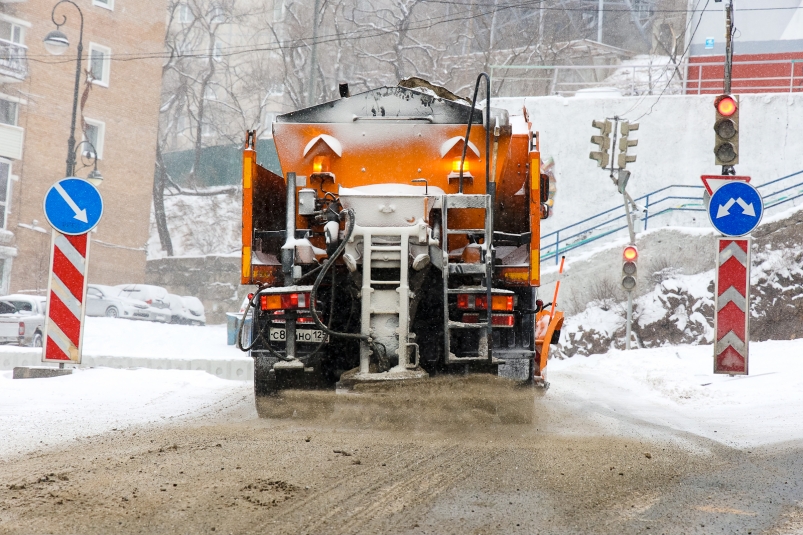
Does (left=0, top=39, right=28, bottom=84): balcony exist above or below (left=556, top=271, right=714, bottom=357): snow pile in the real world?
above

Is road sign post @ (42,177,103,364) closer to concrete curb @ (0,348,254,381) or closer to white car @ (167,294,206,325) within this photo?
concrete curb @ (0,348,254,381)

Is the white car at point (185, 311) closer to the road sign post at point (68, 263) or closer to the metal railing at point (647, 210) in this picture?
the metal railing at point (647, 210)

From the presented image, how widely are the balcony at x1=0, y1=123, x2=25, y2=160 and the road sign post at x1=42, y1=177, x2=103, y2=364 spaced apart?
30.1m

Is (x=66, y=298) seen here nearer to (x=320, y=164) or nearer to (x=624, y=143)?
(x=320, y=164)

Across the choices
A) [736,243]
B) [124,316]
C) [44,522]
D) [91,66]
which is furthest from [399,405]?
[91,66]

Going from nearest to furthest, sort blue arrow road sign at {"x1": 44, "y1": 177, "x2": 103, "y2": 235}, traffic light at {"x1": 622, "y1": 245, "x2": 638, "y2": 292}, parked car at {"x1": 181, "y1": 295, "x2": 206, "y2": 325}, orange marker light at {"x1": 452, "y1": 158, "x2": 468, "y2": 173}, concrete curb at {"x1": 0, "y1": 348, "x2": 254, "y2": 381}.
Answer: orange marker light at {"x1": 452, "y1": 158, "x2": 468, "y2": 173}, blue arrow road sign at {"x1": 44, "y1": 177, "x2": 103, "y2": 235}, concrete curb at {"x1": 0, "y1": 348, "x2": 254, "y2": 381}, traffic light at {"x1": 622, "y1": 245, "x2": 638, "y2": 292}, parked car at {"x1": 181, "y1": 295, "x2": 206, "y2": 325}

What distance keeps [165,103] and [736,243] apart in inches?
1757

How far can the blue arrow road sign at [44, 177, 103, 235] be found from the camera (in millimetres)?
9305

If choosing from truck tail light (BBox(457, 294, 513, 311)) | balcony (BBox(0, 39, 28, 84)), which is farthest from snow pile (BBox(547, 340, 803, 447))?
balcony (BBox(0, 39, 28, 84))

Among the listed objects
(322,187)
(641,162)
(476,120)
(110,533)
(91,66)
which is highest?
(91,66)

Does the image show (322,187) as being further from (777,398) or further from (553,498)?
(777,398)

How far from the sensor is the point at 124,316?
107ft

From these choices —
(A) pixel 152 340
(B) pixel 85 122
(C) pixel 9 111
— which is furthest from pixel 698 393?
(B) pixel 85 122

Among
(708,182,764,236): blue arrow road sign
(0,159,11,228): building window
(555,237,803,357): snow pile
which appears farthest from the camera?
(0,159,11,228): building window
